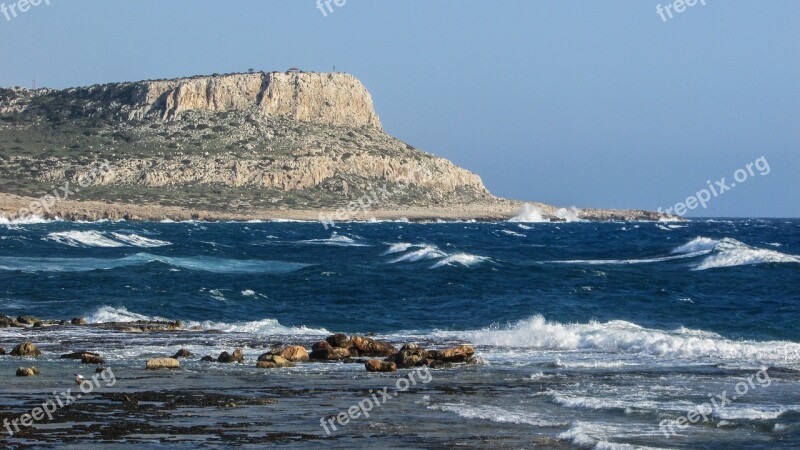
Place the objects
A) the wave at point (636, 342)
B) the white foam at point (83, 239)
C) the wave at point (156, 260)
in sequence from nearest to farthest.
A: the wave at point (636, 342)
the wave at point (156, 260)
the white foam at point (83, 239)

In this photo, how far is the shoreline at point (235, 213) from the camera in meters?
128

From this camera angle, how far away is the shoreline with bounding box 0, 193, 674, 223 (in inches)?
5030

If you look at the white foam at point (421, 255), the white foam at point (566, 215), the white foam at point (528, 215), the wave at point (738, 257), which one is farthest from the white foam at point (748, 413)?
→ the white foam at point (566, 215)

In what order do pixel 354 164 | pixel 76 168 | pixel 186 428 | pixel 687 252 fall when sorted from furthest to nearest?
pixel 354 164 < pixel 76 168 < pixel 687 252 < pixel 186 428

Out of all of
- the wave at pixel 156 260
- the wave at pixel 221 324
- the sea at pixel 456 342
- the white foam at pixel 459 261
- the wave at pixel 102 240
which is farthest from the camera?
the wave at pixel 102 240

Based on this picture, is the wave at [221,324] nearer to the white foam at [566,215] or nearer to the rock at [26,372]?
the rock at [26,372]

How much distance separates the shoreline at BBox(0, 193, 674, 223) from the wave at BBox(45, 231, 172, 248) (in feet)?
137

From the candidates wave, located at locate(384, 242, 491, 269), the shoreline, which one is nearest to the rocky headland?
the shoreline

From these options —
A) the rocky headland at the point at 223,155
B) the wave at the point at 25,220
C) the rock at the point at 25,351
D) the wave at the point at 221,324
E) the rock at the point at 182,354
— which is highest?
the rocky headland at the point at 223,155

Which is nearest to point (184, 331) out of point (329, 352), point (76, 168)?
point (329, 352)

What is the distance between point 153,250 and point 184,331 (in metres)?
40.5

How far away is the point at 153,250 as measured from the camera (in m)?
69.9

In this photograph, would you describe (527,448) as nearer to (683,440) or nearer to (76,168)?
(683,440)

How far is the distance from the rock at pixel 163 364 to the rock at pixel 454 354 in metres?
5.09
